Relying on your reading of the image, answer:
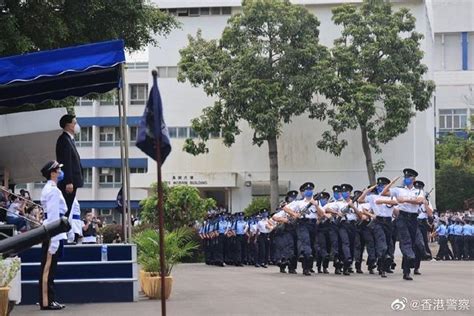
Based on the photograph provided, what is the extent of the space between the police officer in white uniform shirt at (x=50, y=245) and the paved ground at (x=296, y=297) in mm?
238

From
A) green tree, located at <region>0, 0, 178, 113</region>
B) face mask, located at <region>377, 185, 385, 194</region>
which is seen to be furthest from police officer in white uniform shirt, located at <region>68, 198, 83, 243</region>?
face mask, located at <region>377, 185, 385, 194</region>

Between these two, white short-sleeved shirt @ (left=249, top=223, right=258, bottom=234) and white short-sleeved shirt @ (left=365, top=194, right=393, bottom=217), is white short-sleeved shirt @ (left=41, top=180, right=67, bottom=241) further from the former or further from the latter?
white short-sleeved shirt @ (left=249, top=223, right=258, bottom=234)

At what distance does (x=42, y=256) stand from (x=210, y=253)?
19.3 metres

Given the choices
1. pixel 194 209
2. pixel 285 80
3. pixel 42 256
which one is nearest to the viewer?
pixel 42 256

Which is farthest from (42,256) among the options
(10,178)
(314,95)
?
(314,95)

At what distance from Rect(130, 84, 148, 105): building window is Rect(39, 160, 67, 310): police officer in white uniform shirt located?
49283 millimetres

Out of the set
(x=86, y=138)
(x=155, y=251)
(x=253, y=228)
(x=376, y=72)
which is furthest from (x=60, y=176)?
(x=86, y=138)

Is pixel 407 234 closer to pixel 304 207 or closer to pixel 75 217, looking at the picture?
pixel 304 207

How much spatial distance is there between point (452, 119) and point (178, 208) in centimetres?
3935

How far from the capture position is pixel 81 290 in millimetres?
13422

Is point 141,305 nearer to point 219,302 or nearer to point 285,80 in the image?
point 219,302

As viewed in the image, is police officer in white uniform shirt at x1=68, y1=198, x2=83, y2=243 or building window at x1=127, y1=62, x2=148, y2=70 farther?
building window at x1=127, y1=62, x2=148, y2=70

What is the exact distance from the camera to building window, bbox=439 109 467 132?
67688 millimetres

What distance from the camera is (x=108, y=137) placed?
62719 mm
